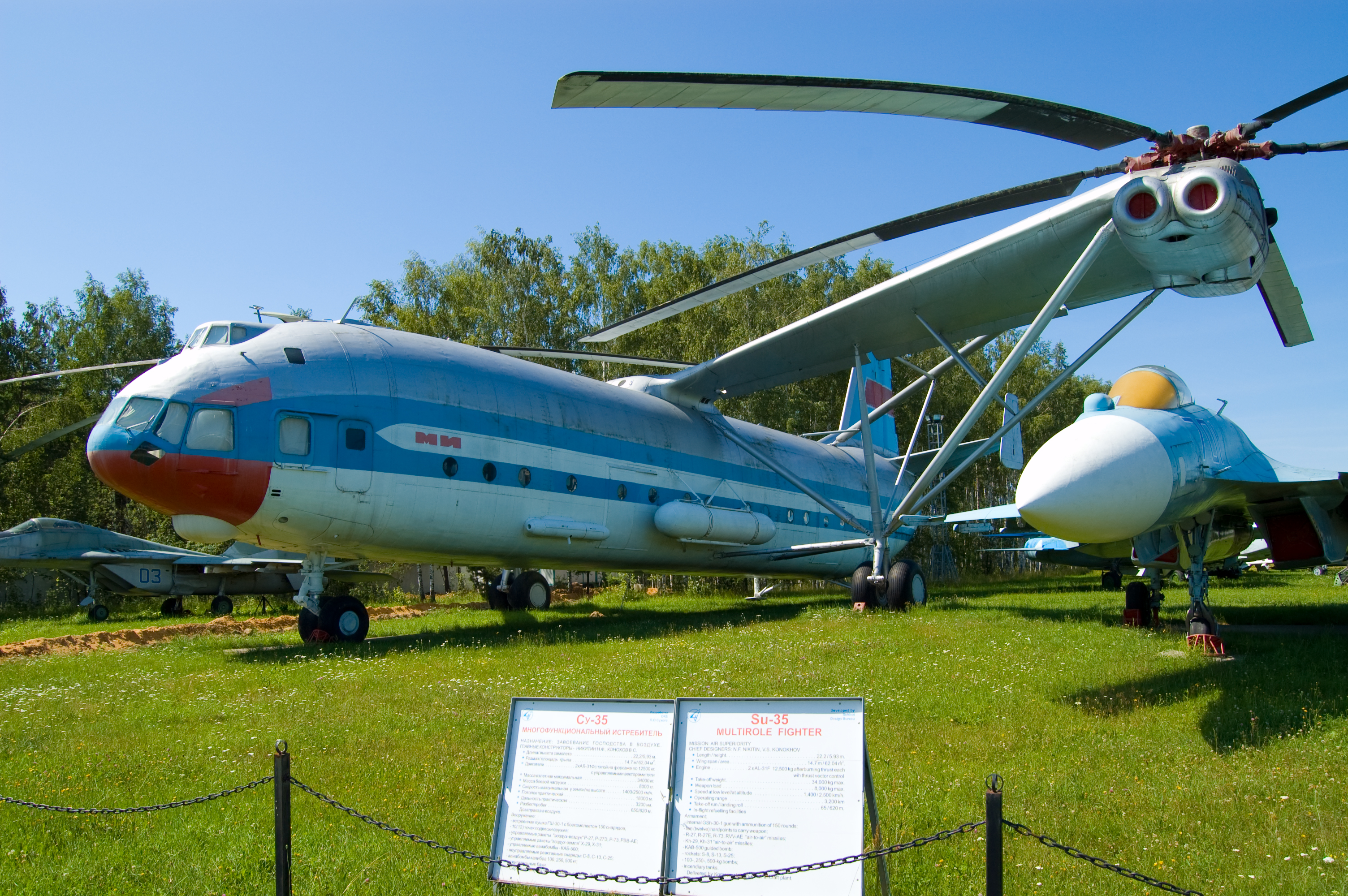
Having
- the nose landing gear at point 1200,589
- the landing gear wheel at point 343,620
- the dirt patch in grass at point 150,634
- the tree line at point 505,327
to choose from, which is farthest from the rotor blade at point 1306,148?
the tree line at point 505,327

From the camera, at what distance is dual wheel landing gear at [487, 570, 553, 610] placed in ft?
62.6

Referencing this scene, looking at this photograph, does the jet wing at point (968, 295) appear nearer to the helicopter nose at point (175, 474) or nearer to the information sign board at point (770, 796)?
the helicopter nose at point (175, 474)

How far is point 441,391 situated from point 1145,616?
36.5 feet

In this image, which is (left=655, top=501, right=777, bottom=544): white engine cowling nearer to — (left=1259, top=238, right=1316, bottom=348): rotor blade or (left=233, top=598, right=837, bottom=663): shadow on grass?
(left=233, top=598, right=837, bottom=663): shadow on grass

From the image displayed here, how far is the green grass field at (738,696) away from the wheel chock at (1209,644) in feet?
0.98

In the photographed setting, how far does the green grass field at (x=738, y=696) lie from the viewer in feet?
15.1

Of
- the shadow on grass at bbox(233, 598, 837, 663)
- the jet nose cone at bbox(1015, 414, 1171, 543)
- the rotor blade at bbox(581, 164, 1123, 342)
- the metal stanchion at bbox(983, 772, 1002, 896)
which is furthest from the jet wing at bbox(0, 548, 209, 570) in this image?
the metal stanchion at bbox(983, 772, 1002, 896)

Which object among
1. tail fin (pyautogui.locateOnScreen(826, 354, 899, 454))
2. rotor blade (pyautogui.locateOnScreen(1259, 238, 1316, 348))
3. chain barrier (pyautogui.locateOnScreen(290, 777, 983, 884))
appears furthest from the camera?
tail fin (pyautogui.locateOnScreen(826, 354, 899, 454))

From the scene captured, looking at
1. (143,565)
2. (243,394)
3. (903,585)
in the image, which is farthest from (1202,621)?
(143,565)

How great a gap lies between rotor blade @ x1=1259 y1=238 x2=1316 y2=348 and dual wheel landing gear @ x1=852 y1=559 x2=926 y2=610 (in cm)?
642

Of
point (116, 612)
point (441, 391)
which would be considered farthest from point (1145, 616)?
point (116, 612)

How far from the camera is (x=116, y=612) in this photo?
26969mm

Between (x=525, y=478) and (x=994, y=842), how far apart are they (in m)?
11.4

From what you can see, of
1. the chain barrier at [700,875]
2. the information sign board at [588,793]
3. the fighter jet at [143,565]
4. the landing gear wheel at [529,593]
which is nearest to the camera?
the chain barrier at [700,875]
